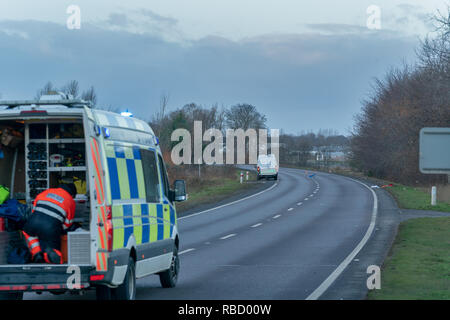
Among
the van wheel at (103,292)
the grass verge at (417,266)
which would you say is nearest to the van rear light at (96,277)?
the van wheel at (103,292)

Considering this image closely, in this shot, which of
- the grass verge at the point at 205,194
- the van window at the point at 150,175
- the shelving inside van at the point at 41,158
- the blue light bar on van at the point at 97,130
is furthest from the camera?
the grass verge at the point at 205,194

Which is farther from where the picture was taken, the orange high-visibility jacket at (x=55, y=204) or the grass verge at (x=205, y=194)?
the grass verge at (x=205, y=194)

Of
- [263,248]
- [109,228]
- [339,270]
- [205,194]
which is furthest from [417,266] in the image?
[205,194]

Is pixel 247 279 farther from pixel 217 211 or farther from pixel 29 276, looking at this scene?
pixel 217 211

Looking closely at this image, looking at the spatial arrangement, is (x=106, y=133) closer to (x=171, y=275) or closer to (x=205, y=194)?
(x=171, y=275)

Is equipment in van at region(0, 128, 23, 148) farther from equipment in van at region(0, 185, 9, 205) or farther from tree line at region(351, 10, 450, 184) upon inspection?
tree line at region(351, 10, 450, 184)

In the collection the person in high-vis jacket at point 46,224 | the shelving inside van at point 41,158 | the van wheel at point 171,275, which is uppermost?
the shelving inside van at point 41,158

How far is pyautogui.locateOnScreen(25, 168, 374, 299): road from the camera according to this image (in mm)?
12391

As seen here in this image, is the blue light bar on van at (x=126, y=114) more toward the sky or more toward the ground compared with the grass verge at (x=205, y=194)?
more toward the sky

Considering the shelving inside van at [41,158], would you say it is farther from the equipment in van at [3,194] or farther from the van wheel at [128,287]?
the van wheel at [128,287]

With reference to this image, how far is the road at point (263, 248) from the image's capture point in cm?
1239

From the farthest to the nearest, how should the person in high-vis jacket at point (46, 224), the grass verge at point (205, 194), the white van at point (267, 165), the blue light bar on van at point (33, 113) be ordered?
the white van at point (267, 165)
the grass verge at point (205, 194)
the person in high-vis jacket at point (46, 224)
the blue light bar on van at point (33, 113)

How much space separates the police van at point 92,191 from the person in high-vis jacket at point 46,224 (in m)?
Answer: 0.23

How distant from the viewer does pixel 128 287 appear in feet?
33.2
